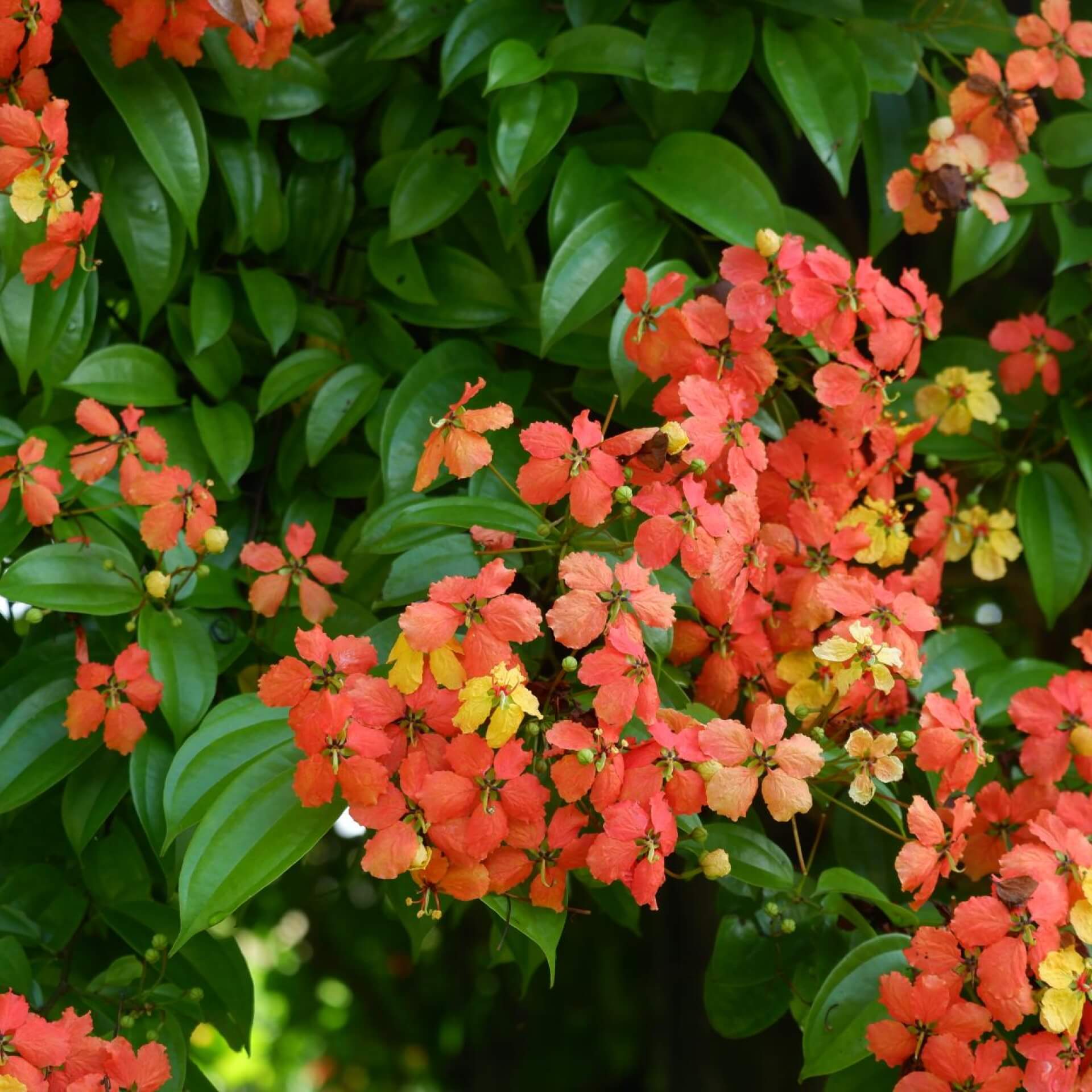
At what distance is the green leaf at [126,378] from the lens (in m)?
1.08

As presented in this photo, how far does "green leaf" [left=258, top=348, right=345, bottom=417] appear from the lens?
1.13m

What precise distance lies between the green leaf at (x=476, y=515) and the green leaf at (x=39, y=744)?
0.35 meters

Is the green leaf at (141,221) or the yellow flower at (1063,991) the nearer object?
the yellow flower at (1063,991)

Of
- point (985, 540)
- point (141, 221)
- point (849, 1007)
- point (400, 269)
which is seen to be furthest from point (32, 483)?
point (985, 540)

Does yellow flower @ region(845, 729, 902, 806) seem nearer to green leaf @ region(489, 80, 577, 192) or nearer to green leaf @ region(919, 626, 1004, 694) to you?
green leaf @ region(919, 626, 1004, 694)

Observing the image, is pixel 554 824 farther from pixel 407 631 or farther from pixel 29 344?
pixel 29 344

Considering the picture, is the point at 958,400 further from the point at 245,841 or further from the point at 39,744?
the point at 39,744

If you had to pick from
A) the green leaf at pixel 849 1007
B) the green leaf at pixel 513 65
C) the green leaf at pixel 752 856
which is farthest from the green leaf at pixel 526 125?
the green leaf at pixel 849 1007

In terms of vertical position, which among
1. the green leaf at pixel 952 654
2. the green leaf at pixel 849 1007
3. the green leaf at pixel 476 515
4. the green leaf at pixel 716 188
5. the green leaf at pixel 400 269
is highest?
the green leaf at pixel 716 188

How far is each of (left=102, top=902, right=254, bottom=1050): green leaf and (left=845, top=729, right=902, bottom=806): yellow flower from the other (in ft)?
1.77

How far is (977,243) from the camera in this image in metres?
1.19

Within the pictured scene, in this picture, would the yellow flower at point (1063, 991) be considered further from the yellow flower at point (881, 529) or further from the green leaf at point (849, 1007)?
the yellow flower at point (881, 529)

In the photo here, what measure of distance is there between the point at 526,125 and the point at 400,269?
185mm

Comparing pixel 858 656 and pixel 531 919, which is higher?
pixel 858 656
